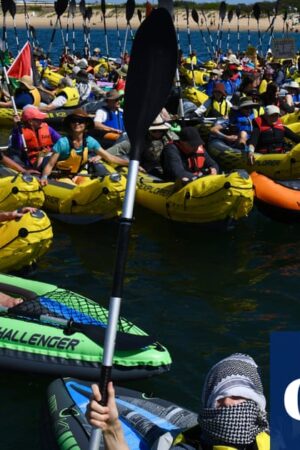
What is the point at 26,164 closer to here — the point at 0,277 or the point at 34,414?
the point at 0,277

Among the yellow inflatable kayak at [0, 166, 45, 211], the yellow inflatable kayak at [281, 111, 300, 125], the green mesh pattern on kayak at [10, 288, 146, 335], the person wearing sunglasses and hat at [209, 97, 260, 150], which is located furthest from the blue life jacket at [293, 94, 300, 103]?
the green mesh pattern on kayak at [10, 288, 146, 335]

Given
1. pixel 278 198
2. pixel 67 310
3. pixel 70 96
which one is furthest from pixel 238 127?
pixel 67 310

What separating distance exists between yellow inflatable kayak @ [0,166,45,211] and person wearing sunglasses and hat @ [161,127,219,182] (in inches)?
67.9

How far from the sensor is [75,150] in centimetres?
910

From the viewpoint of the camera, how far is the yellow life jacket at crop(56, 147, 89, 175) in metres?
9.16

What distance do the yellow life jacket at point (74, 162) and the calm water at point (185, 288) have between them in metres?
0.76

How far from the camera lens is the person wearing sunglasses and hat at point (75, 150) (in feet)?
28.7

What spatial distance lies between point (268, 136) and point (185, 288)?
154 inches

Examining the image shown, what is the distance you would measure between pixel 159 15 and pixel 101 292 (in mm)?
4882

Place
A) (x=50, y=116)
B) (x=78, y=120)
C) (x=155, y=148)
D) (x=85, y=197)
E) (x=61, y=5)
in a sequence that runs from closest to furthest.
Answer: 1. (x=78, y=120)
2. (x=85, y=197)
3. (x=155, y=148)
4. (x=61, y=5)
5. (x=50, y=116)

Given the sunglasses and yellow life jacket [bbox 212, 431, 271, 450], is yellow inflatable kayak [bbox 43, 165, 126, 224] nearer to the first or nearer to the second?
the sunglasses

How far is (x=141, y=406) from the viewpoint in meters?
4.36

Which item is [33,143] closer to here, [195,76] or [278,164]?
[278,164]

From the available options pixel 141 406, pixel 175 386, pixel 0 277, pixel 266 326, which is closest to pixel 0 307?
pixel 0 277
